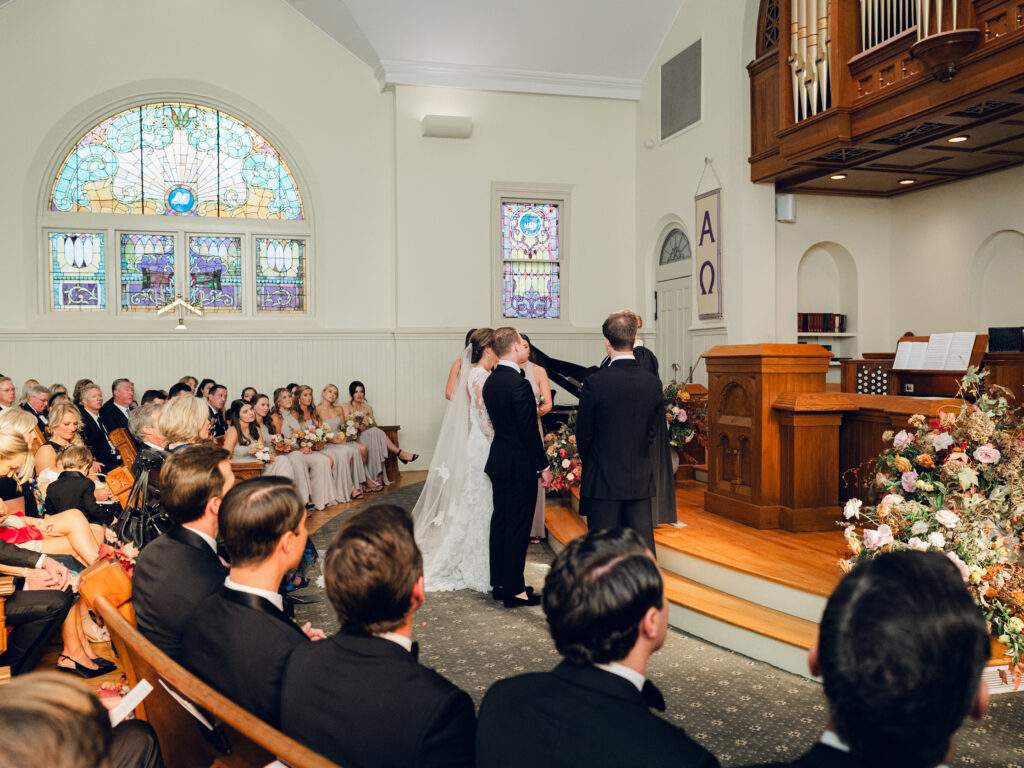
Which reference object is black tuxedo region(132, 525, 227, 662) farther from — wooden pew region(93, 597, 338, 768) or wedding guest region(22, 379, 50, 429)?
wedding guest region(22, 379, 50, 429)

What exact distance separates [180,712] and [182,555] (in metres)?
0.70

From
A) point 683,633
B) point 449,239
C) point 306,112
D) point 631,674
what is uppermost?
point 306,112

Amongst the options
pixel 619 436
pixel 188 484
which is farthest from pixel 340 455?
pixel 188 484

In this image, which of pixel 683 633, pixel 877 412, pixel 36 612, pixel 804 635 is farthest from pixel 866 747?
pixel 877 412

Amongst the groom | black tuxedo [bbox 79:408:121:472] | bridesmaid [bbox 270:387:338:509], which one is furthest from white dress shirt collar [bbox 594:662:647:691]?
black tuxedo [bbox 79:408:121:472]

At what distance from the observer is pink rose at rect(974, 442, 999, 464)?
3586mm

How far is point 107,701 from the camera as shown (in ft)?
Result: 6.77

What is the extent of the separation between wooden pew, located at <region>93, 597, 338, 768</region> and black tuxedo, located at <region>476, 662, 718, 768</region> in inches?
17.9

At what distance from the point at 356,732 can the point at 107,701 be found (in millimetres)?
915

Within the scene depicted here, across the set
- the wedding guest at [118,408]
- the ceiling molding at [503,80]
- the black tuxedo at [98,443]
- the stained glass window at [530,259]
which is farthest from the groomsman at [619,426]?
the ceiling molding at [503,80]

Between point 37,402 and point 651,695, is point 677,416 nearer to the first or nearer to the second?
point 651,695

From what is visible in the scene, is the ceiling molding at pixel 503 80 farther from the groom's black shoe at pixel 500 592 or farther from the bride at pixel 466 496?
the groom's black shoe at pixel 500 592

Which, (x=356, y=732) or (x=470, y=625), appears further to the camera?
(x=470, y=625)

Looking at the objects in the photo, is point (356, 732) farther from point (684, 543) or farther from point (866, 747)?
point (684, 543)
